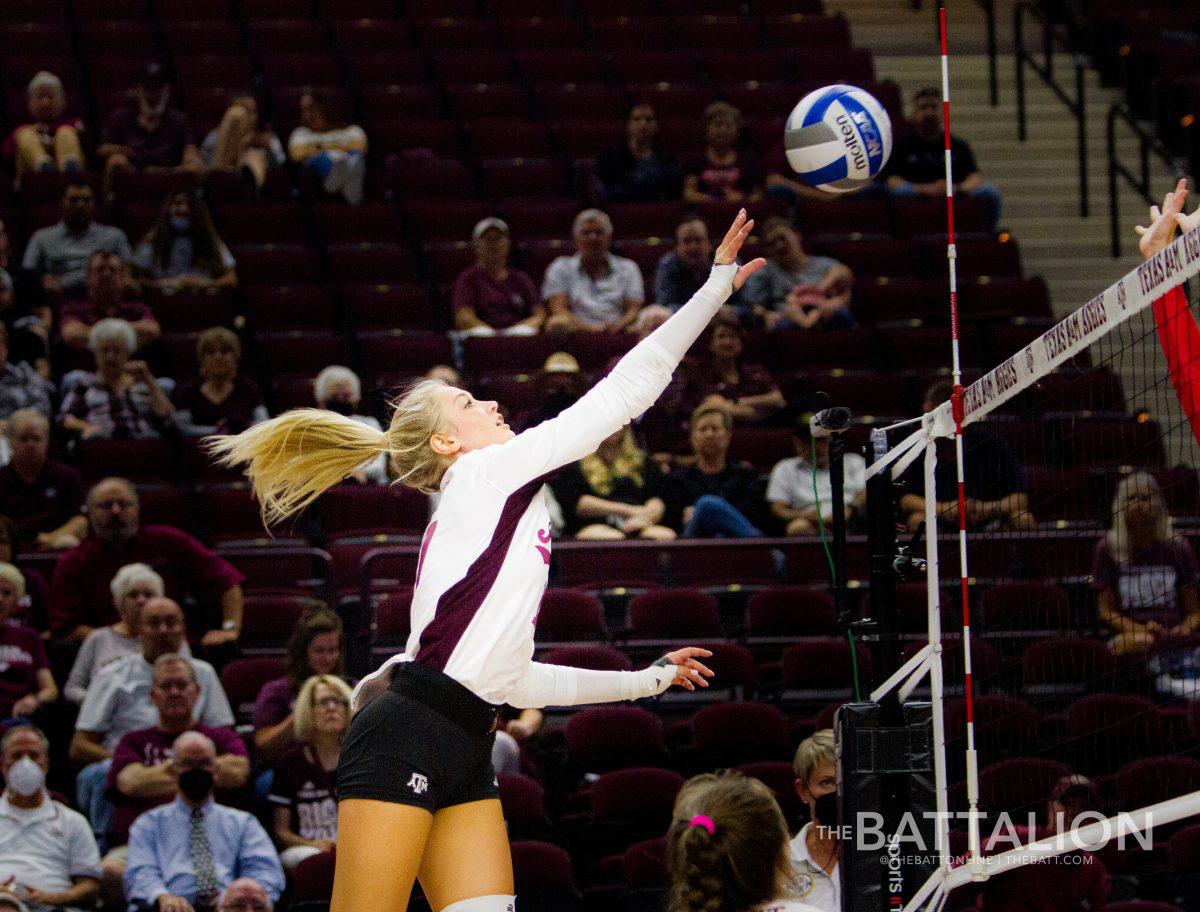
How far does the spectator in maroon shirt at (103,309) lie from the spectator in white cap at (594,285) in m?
2.88

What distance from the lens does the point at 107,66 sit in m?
14.5

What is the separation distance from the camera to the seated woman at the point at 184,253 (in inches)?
493

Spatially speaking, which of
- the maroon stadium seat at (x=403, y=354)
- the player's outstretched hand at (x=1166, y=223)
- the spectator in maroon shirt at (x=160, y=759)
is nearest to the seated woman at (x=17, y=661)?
the spectator in maroon shirt at (x=160, y=759)

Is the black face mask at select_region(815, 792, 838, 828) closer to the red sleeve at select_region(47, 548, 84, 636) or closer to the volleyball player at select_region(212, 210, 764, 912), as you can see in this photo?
the volleyball player at select_region(212, 210, 764, 912)

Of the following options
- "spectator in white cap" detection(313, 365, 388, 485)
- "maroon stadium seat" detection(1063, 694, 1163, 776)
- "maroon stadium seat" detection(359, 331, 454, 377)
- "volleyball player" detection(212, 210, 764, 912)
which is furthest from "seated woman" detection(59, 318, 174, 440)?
"volleyball player" detection(212, 210, 764, 912)

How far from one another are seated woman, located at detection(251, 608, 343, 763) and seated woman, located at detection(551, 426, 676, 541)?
201 cm

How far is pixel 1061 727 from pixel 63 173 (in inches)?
347

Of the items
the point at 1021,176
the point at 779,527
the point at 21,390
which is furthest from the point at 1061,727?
the point at 1021,176

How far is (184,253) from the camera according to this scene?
12758mm

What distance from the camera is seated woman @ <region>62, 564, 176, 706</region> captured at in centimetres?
900

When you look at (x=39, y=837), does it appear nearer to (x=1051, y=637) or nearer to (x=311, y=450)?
(x=311, y=450)

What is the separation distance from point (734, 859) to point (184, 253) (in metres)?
9.56

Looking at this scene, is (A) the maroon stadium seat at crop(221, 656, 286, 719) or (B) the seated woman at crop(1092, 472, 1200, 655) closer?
(B) the seated woman at crop(1092, 472, 1200, 655)

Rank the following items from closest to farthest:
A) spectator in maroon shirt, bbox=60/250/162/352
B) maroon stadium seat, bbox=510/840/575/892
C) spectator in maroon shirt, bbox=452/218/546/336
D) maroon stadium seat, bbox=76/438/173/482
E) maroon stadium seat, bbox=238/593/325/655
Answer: maroon stadium seat, bbox=510/840/575/892
maroon stadium seat, bbox=238/593/325/655
maroon stadium seat, bbox=76/438/173/482
spectator in maroon shirt, bbox=60/250/162/352
spectator in maroon shirt, bbox=452/218/546/336
